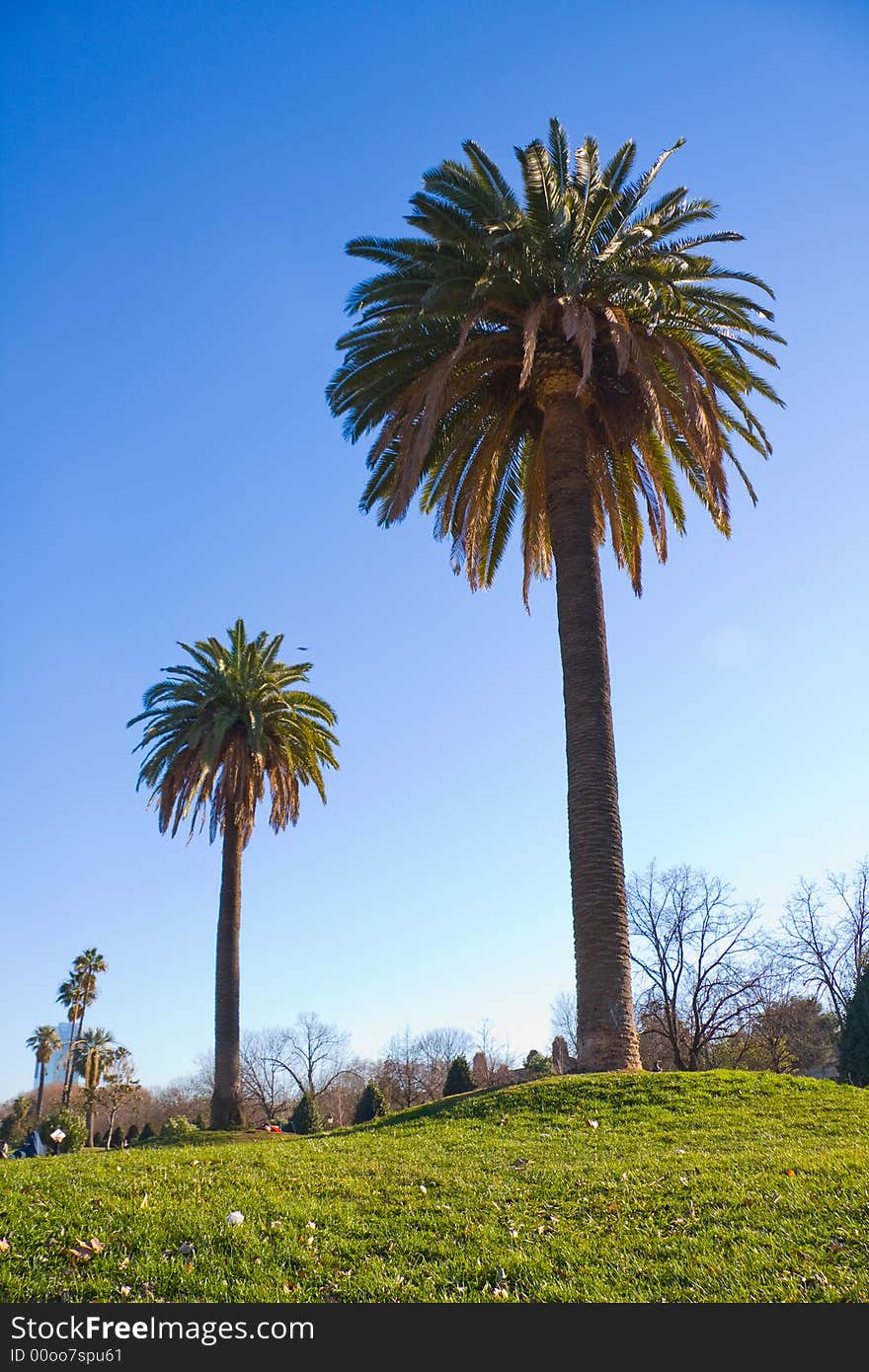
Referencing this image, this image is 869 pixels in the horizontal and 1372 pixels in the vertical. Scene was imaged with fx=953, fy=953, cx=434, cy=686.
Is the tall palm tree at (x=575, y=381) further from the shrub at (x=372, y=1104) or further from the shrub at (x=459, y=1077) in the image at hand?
the shrub at (x=372, y=1104)

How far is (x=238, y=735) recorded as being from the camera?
3278 centimetres

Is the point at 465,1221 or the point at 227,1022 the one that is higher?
the point at 227,1022

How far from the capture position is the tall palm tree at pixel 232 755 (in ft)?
101

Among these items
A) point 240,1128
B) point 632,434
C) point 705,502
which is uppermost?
point 632,434

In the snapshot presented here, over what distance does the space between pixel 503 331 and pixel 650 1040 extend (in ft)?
129

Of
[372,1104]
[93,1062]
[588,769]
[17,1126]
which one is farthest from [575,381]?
[17,1126]

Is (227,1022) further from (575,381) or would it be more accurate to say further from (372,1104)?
(575,381)

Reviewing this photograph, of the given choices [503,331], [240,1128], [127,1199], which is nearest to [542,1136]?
[127,1199]

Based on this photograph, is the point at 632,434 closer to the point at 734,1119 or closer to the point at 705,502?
the point at 705,502

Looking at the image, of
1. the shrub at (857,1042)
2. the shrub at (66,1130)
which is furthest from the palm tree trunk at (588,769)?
the shrub at (66,1130)

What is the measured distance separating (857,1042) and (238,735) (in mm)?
20757

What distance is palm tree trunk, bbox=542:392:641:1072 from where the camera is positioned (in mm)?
15594

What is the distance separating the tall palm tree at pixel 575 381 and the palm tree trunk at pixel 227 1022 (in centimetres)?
1668

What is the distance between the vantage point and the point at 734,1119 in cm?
1257
